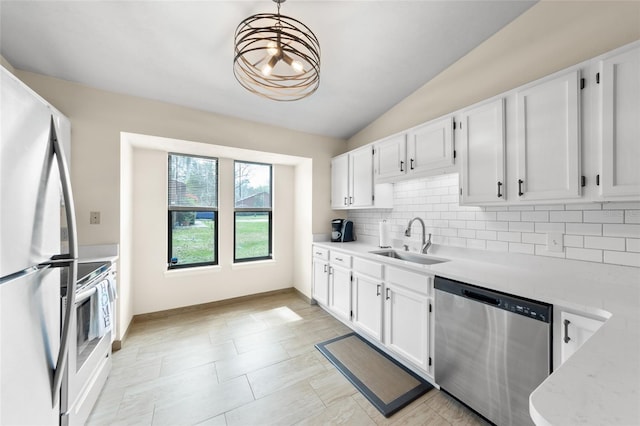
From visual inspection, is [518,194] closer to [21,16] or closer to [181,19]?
[181,19]

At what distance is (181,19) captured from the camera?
1846 millimetres

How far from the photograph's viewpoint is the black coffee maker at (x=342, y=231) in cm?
362

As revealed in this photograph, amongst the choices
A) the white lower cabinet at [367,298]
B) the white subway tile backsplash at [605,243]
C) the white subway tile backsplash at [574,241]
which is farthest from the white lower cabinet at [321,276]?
the white subway tile backsplash at [605,243]

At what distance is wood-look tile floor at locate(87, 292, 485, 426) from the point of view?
5.49 ft

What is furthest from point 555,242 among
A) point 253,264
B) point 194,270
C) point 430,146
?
point 194,270

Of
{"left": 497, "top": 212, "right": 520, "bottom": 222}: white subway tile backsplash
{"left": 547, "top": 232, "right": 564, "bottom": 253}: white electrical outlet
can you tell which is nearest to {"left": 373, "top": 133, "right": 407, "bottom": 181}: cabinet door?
{"left": 497, "top": 212, "right": 520, "bottom": 222}: white subway tile backsplash

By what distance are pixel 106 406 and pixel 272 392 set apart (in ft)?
3.82

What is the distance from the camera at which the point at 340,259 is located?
301 cm

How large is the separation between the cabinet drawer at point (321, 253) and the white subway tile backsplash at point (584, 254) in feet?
7.49

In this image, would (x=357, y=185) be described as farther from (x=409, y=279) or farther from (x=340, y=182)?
(x=409, y=279)

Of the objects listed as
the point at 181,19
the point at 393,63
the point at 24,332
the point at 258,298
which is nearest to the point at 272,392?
the point at 24,332

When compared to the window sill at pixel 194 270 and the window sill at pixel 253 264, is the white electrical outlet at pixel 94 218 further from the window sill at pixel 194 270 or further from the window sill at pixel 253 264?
the window sill at pixel 253 264

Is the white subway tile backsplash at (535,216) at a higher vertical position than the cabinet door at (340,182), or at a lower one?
lower

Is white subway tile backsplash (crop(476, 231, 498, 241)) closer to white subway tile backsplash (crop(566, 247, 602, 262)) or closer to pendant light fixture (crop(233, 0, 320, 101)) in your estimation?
white subway tile backsplash (crop(566, 247, 602, 262))
